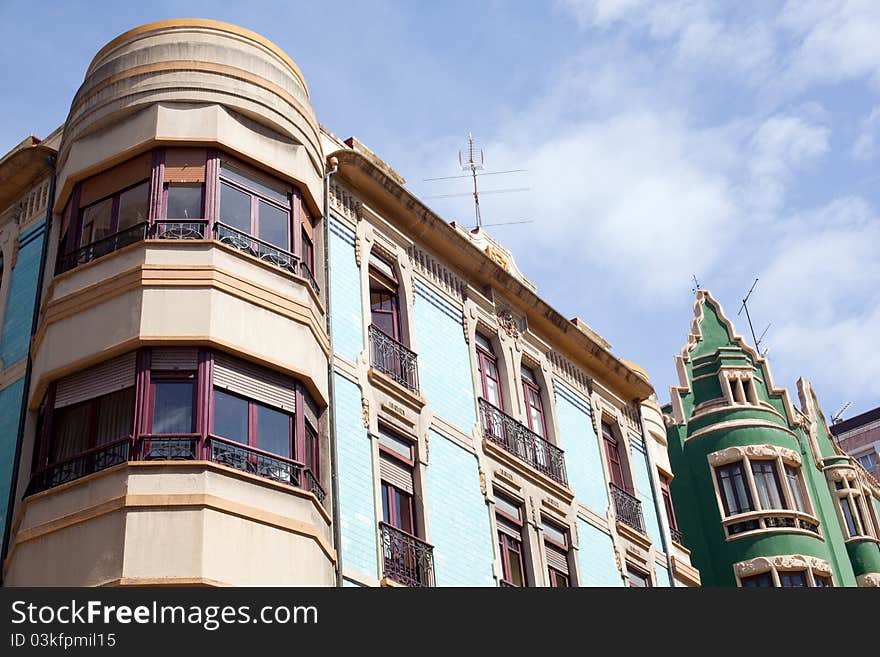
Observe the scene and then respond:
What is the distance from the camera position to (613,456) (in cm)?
2927

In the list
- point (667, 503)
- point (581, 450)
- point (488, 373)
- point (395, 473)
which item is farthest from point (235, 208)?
point (667, 503)

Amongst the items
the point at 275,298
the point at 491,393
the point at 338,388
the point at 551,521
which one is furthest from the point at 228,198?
the point at 551,521

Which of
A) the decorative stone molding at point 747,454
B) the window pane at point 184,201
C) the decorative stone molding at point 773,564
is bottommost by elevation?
the decorative stone molding at point 773,564

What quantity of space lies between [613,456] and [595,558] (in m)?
3.99

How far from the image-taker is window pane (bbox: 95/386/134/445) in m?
17.7

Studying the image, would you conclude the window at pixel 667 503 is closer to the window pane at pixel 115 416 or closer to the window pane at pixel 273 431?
the window pane at pixel 273 431

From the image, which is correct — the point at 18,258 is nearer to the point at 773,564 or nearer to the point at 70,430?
the point at 70,430

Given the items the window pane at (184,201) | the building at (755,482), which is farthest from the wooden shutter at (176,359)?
the building at (755,482)

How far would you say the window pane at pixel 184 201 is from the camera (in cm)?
1980

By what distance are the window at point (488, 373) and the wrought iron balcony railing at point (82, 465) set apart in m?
8.94

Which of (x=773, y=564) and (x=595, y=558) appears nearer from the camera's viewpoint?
(x=595, y=558)

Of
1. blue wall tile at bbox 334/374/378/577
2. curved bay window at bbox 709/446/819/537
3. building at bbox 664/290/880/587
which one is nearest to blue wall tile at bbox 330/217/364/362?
blue wall tile at bbox 334/374/378/577

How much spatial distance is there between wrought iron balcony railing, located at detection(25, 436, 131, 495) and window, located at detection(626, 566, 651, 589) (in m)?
13.0

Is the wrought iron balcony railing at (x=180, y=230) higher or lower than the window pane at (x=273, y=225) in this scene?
lower
